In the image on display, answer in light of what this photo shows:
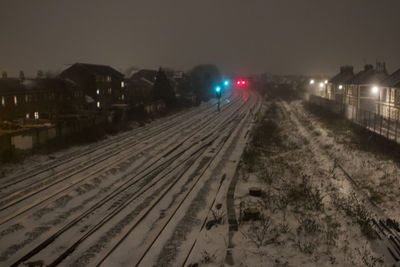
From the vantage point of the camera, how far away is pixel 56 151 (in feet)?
83.0

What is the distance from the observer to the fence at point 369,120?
21766 mm

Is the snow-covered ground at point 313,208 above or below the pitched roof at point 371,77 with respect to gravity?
below

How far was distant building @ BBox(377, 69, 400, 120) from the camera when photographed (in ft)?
117

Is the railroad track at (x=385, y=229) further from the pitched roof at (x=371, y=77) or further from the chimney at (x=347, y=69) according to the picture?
the chimney at (x=347, y=69)

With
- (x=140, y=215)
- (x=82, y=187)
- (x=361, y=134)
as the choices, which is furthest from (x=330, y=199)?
(x=361, y=134)

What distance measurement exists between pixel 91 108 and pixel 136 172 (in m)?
36.0

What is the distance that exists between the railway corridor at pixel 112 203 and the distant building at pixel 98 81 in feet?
98.6

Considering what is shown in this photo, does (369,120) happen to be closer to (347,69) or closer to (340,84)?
(340,84)

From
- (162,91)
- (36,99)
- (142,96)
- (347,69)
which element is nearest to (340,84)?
(347,69)

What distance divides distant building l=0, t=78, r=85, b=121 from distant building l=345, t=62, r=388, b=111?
40.6 meters

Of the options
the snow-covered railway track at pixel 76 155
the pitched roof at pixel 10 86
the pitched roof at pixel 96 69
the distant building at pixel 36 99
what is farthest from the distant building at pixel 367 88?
the pitched roof at pixel 10 86

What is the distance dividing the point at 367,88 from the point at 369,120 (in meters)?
26.9

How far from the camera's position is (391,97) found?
37.7 meters

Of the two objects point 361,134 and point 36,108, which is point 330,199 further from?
point 36,108
